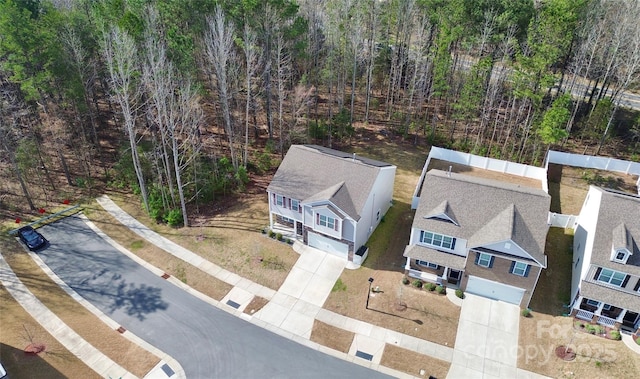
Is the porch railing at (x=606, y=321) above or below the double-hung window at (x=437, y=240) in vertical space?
below

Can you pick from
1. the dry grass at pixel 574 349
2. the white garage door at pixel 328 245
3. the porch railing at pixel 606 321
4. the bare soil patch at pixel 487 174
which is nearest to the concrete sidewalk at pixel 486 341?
the dry grass at pixel 574 349

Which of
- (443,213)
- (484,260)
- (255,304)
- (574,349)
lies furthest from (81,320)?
(574,349)

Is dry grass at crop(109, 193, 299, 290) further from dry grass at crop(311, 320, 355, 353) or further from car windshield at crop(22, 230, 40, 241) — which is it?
car windshield at crop(22, 230, 40, 241)

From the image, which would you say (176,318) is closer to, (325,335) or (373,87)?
(325,335)

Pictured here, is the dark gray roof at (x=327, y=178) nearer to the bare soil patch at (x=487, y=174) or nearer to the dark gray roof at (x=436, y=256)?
the dark gray roof at (x=436, y=256)

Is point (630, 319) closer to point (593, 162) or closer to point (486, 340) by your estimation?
point (486, 340)

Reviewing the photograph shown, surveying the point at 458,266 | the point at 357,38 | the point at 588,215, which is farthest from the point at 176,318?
the point at 357,38
